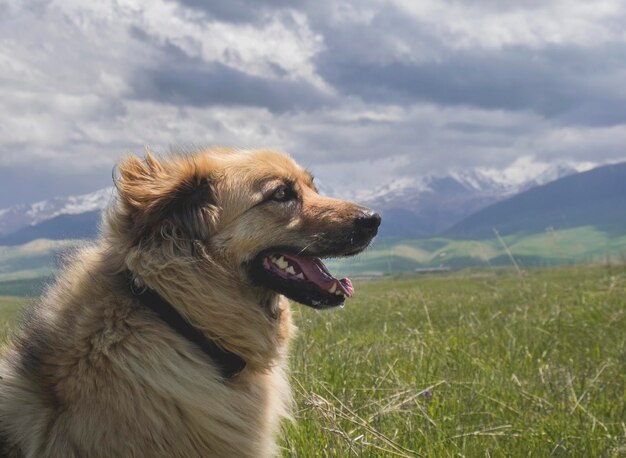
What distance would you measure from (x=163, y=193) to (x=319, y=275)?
1.19m

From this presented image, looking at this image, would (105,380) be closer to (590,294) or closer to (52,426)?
(52,426)

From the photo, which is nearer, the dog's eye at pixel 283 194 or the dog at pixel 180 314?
the dog at pixel 180 314

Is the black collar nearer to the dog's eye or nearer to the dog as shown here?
the dog

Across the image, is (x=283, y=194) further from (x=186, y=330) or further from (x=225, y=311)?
(x=186, y=330)

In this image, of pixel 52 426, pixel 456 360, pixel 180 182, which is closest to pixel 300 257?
pixel 180 182

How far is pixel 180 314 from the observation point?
381 centimetres

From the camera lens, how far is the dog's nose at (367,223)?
4.54 meters

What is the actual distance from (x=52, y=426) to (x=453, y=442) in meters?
2.38

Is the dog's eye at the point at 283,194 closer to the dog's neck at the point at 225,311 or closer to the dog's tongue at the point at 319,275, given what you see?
the dog's tongue at the point at 319,275

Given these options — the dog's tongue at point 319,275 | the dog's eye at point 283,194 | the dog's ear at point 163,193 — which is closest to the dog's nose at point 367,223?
the dog's tongue at point 319,275

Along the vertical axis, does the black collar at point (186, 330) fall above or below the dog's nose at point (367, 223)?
below

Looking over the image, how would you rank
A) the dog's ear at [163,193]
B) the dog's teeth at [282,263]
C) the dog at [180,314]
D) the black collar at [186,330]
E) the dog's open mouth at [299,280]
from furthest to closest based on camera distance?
the dog's teeth at [282,263] → the dog's open mouth at [299,280] → the dog's ear at [163,193] → the black collar at [186,330] → the dog at [180,314]

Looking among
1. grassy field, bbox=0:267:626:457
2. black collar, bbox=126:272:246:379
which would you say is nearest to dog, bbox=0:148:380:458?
black collar, bbox=126:272:246:379

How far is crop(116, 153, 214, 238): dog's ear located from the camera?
392 cm
